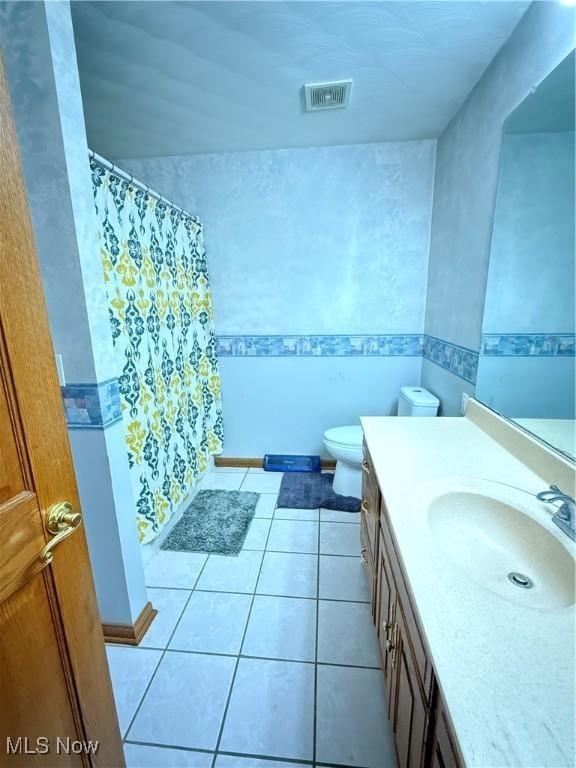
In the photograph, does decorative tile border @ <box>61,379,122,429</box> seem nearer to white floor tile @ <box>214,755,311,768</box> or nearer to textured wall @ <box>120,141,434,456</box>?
white floor tile @ <box>214,755,311,768</box>

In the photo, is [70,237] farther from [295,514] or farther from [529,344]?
[295,514]

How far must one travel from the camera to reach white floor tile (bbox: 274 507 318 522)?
7.06 ft

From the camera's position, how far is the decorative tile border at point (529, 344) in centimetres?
108

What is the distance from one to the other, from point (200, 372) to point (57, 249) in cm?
135

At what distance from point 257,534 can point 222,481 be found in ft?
2.28

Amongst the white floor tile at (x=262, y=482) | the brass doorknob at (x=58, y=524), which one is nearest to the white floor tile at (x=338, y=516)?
the white floor tile at (x=262, y=482)

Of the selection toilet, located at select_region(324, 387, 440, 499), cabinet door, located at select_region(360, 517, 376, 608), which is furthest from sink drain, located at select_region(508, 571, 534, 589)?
toilet, located at select_region(324, 387, 440, 499)

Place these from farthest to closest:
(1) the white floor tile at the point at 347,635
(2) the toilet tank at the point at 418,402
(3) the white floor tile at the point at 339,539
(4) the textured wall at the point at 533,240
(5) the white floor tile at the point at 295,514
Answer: (5) the white floor tile at the point at 295,514, (2) the toilet tank at the point at 418,402, (3) the white floor tile at the point at 339,539, (1) the white floor tile at the point at 347,635, (4) the textured wall at the point at 533,240

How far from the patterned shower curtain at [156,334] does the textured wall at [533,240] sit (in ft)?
5.13

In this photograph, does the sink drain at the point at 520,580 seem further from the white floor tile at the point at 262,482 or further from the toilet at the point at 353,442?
the white floor tile at the point at 262,482

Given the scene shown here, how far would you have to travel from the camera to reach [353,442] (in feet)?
7.14

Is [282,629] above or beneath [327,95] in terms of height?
beneath

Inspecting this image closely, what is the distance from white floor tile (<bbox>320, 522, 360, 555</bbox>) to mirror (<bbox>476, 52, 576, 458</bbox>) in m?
1.05
